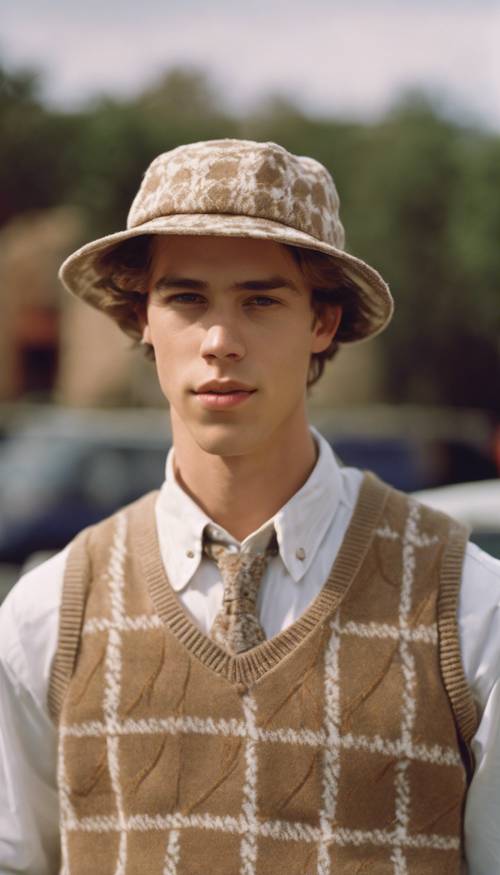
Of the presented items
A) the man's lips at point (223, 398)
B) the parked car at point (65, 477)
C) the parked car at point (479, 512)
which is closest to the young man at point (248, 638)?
the man's lips at point (223, 398)

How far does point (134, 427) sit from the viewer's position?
10023mm

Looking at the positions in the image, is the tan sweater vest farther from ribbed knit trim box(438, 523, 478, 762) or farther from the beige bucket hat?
the beige bucket hat

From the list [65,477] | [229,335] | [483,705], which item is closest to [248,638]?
[483,705]

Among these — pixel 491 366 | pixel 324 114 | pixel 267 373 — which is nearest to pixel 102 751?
pixel 267 373

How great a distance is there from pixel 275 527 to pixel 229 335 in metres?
0.35

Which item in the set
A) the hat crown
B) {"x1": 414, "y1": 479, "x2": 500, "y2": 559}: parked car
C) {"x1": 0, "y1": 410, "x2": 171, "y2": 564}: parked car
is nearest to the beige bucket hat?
the hat crown

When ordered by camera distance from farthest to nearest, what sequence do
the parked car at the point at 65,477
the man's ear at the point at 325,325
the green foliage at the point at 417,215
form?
the green foliage at the point at 417,215
the parked car at the point at 65,477
the man's ear at the point at 325,325

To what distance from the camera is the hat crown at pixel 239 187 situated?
6.48 feet

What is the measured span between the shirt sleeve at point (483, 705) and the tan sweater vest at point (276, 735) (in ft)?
0.07

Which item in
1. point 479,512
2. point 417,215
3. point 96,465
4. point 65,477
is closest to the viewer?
point 479,512

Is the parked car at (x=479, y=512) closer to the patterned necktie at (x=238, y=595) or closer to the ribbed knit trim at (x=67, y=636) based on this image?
the patterned necktie at (x=238, y=595)

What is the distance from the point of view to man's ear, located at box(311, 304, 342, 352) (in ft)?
7.06

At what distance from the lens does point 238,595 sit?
202 cm

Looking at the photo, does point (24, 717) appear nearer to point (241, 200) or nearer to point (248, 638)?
point (248, 638)
